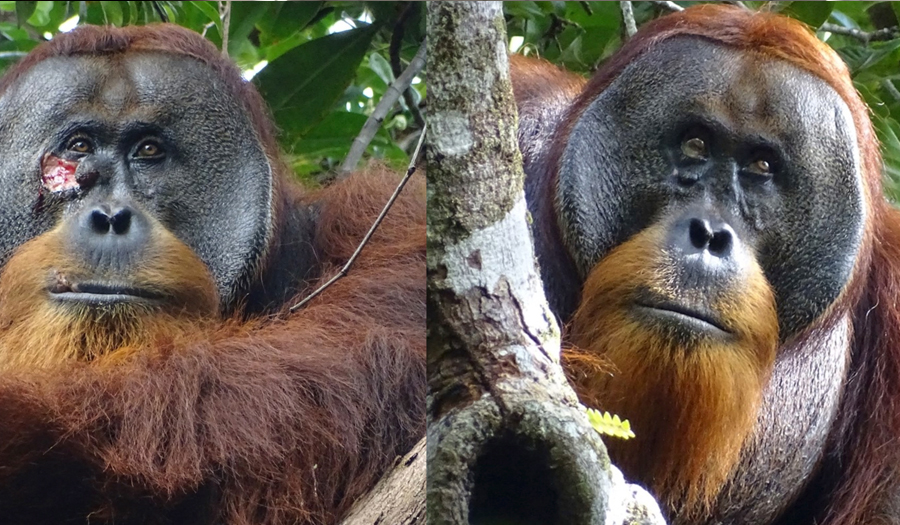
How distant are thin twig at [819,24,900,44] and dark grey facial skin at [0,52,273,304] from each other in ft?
5.17

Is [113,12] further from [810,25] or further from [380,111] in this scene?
[810,25]

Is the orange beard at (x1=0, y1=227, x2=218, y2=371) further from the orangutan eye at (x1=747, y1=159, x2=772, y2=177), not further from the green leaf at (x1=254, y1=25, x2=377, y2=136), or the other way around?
the orangutan eye at (x1=747, y1=159, x2=772, y2=177)

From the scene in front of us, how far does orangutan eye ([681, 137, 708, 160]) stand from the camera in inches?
96.0

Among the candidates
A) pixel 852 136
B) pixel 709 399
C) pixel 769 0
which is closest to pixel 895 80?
pixel 769 0

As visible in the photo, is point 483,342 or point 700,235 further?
point 700,235

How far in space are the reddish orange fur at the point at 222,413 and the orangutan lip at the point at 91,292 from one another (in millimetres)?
57

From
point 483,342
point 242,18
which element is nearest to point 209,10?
point 242,18

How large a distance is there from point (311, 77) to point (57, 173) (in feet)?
2.90

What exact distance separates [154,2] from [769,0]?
197cm

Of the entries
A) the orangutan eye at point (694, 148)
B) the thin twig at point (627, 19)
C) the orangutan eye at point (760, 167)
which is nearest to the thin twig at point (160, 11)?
the thin twig at point (627, 19)

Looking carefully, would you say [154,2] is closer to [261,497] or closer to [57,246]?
[57,246]

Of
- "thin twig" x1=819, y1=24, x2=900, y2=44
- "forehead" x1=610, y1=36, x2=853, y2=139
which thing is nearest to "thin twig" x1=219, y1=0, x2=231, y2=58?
"forehead" x1=610, y1=36, x2=853, y2=139

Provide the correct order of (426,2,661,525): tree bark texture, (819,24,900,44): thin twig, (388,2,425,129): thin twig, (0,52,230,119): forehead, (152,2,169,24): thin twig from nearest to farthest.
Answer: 1. (426,2,661,525): tree bark texture
2. (0,52,230,119): forehead
3. (819,24,900,44): thin twig
4. (388,2,425,129): thin twig
5. (152,2,169,24): thin twig

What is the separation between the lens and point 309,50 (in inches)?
138
